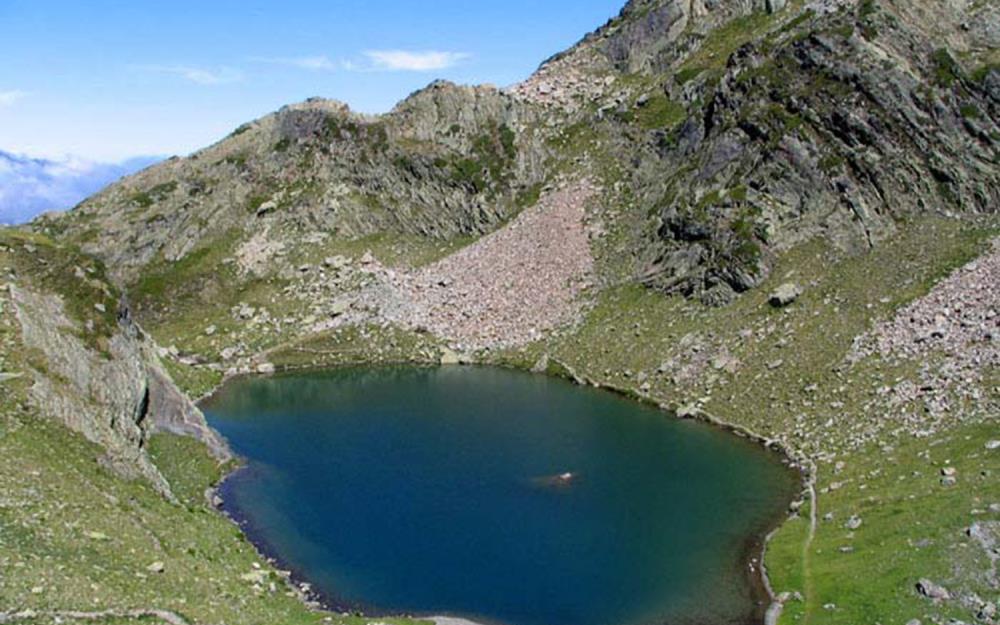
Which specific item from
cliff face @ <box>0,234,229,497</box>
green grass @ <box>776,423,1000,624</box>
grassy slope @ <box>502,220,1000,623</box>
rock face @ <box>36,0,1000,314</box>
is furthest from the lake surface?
rock face @ <box>36,0,1000,314</box>

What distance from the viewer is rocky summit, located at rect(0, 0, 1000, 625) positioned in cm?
4741

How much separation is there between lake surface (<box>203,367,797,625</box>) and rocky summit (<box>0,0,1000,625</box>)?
3.31 m

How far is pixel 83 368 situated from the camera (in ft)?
189

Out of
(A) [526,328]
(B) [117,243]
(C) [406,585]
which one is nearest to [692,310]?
(A) [526,328]

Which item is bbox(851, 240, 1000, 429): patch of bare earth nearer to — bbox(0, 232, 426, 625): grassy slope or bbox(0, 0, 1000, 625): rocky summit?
bbox(0, 0, 1000, 625): rocky summit

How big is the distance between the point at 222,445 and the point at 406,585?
1181 inches

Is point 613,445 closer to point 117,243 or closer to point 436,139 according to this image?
point 436,139

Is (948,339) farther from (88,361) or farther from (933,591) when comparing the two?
(88,361)

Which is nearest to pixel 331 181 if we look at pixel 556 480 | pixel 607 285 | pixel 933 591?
pixel 607 285

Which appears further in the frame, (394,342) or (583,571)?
(394,342)

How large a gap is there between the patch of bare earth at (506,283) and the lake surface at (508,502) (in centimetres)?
1868

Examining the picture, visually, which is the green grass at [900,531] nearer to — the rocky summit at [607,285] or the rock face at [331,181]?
the rocky summit at [607,285]

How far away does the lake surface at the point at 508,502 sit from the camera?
2002 inches

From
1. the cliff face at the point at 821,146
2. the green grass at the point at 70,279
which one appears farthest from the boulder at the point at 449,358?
the green grass at the point at 70,279
